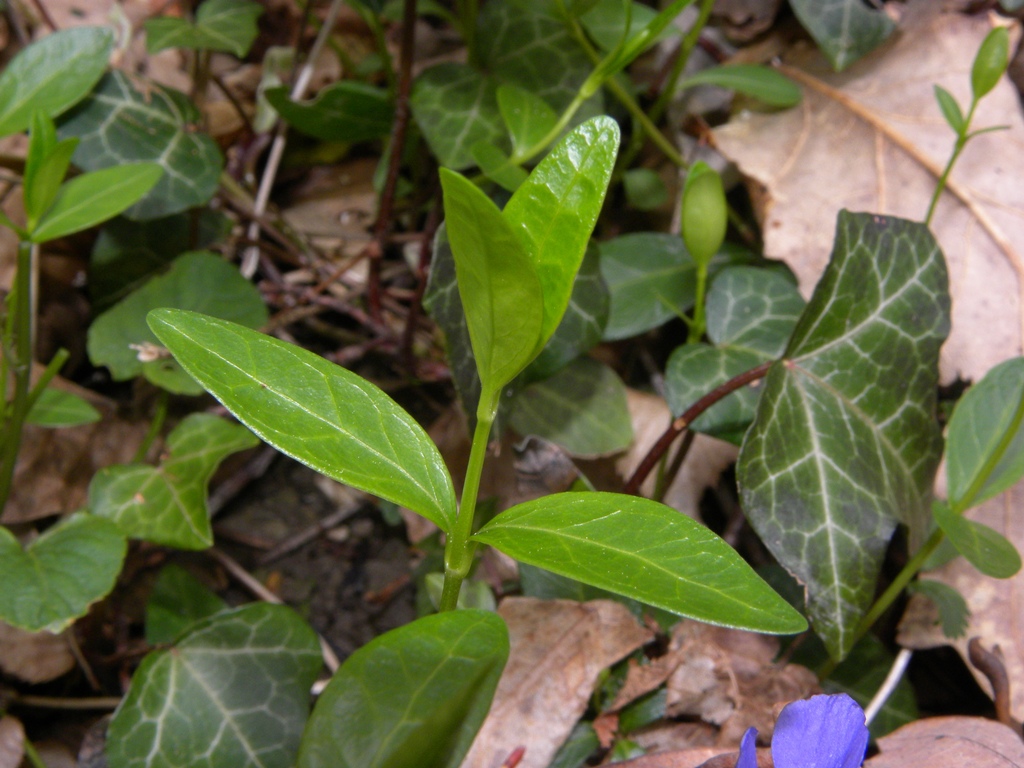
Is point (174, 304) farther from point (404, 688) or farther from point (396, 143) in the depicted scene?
point (404, 688)

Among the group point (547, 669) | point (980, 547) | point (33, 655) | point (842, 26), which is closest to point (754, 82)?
point (842, 26)

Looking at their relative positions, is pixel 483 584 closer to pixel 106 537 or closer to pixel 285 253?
pixel 106 537

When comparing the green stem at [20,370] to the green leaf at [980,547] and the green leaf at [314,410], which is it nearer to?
the green leaf at [314,410]

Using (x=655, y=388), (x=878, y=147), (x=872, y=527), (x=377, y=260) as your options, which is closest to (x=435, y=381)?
(x=377, y=260)

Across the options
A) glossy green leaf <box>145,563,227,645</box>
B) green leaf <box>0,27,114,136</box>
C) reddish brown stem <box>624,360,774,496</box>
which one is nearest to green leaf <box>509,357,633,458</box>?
reddish brown stem <box>624,360,774,496</box>

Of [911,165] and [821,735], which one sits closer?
[821,735]

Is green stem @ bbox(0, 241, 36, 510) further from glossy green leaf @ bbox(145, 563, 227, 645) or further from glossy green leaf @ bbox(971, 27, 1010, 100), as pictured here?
glossy green leaf @ bbox(971, 27, 1010, 100)
